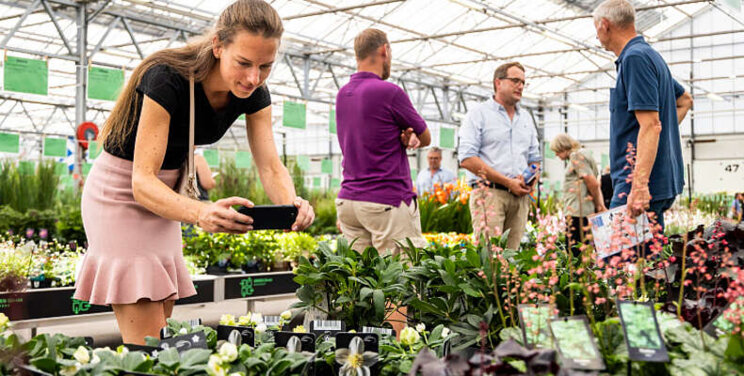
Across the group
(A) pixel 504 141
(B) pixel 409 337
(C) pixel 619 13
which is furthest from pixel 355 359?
(A) pixel 504 141

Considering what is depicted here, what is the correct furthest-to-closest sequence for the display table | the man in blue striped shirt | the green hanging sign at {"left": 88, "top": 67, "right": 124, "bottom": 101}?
1. the green hanging sign at {"left": 88, "top": 67, "right": 124, "bottom": 101}
2. the display table
3. the man in blue striped shirt

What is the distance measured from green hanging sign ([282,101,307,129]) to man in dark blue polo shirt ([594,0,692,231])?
774cm

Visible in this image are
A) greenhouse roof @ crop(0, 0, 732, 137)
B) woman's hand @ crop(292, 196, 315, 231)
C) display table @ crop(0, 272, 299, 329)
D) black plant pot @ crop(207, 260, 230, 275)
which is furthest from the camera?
greenhouse roof @ crop(0, 0, 732, 137)

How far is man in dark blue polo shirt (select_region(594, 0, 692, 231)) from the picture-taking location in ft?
7.32

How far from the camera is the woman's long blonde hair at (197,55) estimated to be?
1449mm

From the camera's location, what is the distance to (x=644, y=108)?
2.22m

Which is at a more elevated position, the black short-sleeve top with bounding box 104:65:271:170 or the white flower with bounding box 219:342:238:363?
the black short-sleeve top with bounding box 104:65:271:170

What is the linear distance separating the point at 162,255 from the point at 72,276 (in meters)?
2.94

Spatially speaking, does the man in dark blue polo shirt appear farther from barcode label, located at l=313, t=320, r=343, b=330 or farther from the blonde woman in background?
the blonde woman in background

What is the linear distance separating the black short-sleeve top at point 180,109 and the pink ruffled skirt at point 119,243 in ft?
0.17

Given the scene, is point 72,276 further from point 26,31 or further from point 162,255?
point 26,31

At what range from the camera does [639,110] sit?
224cm

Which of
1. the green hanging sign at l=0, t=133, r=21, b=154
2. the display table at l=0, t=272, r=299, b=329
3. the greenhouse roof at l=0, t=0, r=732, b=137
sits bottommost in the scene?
the display table at l=0, t=272, r=299, b=329

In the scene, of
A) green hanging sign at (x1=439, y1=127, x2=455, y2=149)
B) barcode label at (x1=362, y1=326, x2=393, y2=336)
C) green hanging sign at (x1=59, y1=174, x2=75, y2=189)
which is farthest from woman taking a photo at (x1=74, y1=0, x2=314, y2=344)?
green hanging sign at (x1=439, y1=127, x2=455, y2=149)
